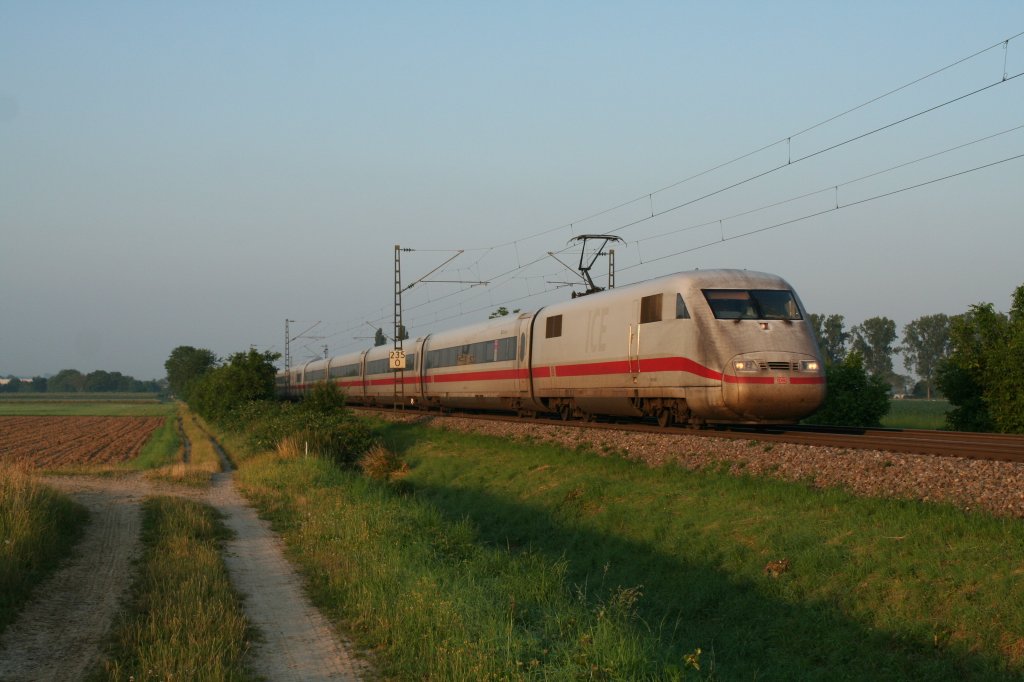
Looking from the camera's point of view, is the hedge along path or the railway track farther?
the railway track

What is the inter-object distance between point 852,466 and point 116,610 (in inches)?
383

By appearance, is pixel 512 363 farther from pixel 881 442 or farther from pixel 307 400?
pixel 881 442

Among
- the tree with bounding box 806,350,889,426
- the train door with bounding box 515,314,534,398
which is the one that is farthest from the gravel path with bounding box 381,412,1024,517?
the tree with bounding box 806,350,889,426

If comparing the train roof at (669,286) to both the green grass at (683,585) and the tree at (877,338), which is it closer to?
the green grass at (683,585)

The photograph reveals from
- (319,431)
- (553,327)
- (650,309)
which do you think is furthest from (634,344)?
(319,431)

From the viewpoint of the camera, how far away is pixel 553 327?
26734 mm

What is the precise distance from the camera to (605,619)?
820 centimetres

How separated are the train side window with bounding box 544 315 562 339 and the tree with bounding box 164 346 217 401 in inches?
4016

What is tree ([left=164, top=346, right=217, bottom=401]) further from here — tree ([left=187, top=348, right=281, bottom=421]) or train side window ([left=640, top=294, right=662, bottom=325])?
train side window ([left=640, top=294, right=662, bottom=325])

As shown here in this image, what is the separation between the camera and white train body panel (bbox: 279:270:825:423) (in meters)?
17.6

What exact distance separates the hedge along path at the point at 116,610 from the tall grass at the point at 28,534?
18cm

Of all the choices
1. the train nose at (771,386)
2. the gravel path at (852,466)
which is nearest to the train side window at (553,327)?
the gravel path at (852,466)

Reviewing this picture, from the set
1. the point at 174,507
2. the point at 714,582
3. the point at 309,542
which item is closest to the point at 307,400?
the point at 174,507

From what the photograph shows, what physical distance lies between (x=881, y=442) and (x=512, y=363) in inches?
609
